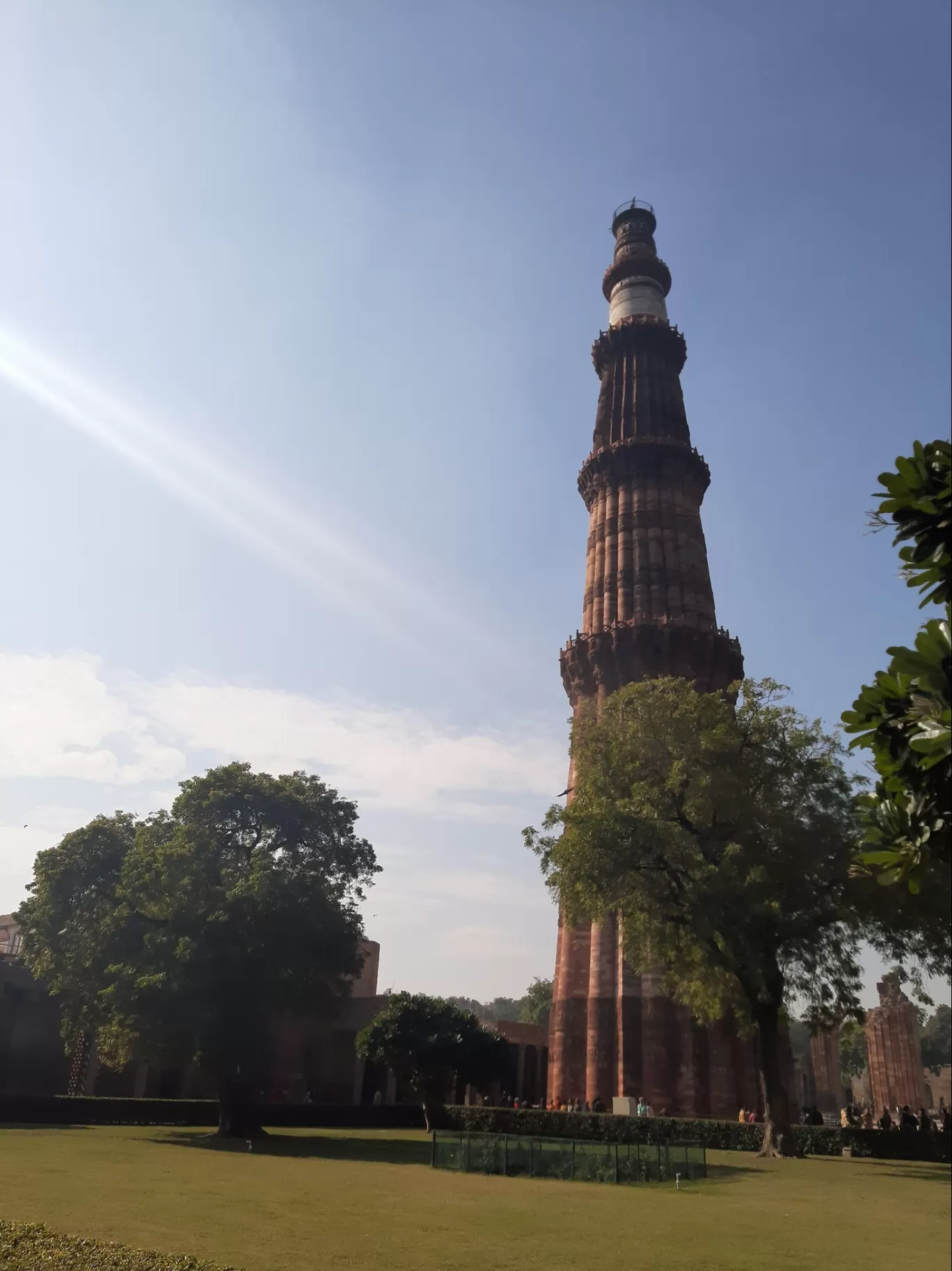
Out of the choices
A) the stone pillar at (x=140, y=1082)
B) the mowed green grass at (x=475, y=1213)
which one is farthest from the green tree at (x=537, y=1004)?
the mowed green grass at (x=475, y=1213)

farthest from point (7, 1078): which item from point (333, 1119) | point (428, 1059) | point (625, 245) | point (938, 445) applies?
point (625, 245)

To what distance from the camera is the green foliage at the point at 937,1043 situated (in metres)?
98.3

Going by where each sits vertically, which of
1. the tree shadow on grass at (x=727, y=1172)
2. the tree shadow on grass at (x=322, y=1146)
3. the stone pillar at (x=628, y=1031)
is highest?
the stone pillar at (x=628, y=1031)

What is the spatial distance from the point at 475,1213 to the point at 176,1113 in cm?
3048

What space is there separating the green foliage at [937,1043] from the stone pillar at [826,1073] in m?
28.5

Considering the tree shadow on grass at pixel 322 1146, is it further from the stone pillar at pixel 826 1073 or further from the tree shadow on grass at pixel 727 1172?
the stone pillar at pixel 826 1073

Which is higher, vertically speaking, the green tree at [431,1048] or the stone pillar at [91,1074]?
the green tree at [431,1048]

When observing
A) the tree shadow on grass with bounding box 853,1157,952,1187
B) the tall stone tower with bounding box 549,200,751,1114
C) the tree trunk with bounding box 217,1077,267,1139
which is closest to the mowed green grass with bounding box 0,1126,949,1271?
the tree shadow on grass with bounding box 853,1157,952,1187

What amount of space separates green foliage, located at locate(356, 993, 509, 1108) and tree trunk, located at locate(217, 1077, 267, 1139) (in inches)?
233

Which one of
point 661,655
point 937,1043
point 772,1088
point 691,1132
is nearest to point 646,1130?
point 691,1132

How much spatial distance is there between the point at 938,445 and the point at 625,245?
5963 cm

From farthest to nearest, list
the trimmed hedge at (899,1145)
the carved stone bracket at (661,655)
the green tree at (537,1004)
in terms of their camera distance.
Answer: the green tree at (537,1004) → the carved stone bracket at (661,655) → the trimmed hedge at (899,1145)

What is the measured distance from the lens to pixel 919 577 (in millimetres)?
6773

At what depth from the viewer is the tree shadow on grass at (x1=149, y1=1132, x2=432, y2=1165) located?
85.1 feet
